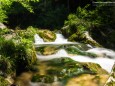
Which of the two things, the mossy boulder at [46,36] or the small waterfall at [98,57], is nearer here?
the small waterfall at [98,57]

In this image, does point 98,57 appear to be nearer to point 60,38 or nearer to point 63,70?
point 63,70

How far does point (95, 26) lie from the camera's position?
1739cm

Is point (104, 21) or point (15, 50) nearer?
point (15, 50)

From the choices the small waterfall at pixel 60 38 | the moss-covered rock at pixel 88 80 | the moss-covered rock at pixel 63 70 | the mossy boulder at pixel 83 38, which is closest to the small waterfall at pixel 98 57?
the mossy boulder at pixel 83 38

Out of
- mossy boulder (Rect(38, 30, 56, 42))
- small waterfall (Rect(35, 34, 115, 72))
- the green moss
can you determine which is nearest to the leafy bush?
the green moss

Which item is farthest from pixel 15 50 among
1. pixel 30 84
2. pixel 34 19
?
pixel 34 19

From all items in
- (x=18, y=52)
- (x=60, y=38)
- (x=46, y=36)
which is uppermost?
(x=18, y=52)

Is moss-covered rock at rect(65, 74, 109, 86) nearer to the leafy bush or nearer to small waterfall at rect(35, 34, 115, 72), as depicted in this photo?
small waterfall at rect(35, 34, 115, 72)

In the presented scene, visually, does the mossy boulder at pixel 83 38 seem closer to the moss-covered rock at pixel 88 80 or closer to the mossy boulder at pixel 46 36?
the mossy boulder at pixel 46 36

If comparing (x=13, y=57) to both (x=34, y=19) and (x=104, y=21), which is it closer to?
(x=104, y=21)

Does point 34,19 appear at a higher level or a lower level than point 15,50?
lower

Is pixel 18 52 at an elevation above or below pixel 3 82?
above

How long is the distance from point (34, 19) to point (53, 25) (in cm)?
287

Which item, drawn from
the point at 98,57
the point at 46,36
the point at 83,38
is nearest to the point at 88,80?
the point at 98,57
